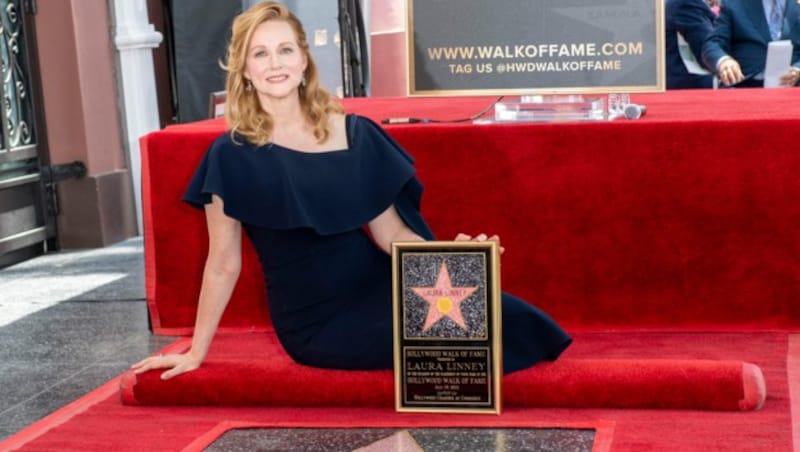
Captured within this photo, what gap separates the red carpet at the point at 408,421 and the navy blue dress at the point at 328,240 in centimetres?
20

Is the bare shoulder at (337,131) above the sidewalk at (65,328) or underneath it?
above

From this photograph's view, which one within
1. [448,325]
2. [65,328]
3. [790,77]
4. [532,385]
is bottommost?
[65,328]

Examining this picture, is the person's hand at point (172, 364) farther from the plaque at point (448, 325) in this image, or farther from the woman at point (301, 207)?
the plaque at point (448, 325)

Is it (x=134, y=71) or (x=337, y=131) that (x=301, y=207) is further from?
(x=134, y=71)

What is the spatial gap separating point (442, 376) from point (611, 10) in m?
1.49

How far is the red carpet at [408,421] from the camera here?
3.05 metres

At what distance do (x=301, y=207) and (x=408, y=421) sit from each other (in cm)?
63

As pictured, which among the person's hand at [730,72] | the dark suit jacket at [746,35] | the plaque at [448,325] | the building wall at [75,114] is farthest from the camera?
the building wall at [75,114]

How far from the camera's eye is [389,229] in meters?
3.69

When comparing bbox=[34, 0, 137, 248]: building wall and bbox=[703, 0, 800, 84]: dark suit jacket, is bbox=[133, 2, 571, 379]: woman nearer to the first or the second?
bbox=[703, 0, 800, 84]: dark suit jacket

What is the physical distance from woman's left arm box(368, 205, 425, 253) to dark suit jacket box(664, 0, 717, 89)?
2.94 meters

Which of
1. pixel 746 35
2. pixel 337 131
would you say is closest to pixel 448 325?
pixel 337 131

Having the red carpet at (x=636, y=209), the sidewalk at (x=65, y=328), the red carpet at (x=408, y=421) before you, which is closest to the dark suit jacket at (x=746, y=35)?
the red carpet at (x=636, y=209)

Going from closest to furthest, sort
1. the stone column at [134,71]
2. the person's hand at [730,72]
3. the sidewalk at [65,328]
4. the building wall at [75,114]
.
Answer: the sidewalk at [65,328], the person's hand at [730,72], the building wall at [75,114], the stone column at [134,71]
